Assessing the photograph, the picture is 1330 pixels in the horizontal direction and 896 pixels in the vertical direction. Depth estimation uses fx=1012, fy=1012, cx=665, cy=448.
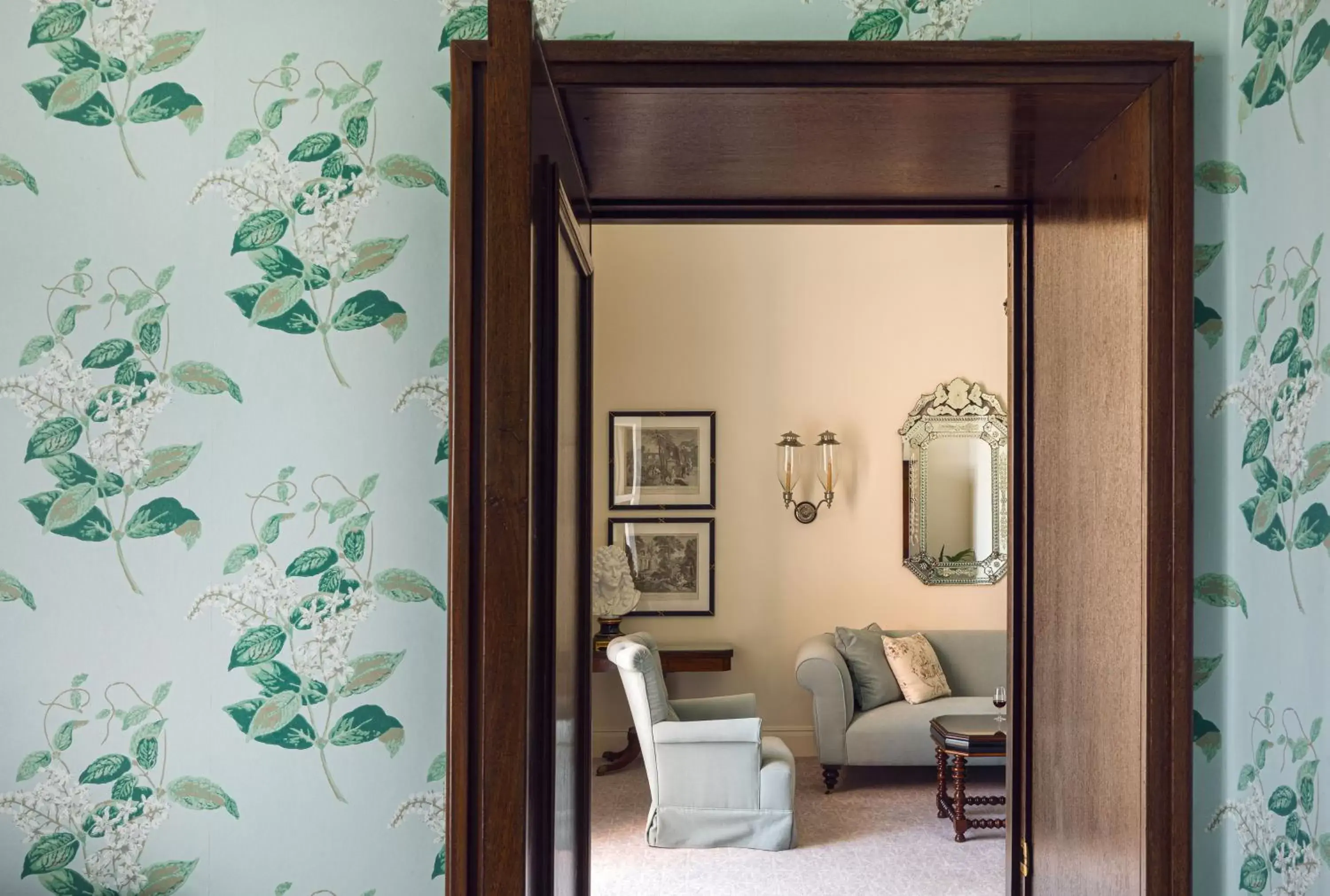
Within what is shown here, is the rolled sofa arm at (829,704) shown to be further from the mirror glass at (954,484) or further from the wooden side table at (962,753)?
the mirror glass at (954,484)

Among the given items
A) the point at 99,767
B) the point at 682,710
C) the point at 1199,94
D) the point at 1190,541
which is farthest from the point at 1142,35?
the point at 682,710

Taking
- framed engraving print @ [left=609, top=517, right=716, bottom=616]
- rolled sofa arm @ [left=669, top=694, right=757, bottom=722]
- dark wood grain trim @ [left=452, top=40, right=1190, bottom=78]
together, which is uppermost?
dark wood grain trim @ [left=452, top=40, right=1190, bottom=78]

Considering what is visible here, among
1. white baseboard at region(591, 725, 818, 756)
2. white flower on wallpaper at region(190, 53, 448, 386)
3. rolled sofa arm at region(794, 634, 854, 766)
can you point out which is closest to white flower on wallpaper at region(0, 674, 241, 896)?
white flower on wallpaper at region(190, 53, 448, 386)

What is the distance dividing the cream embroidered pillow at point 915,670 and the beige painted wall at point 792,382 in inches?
19.7

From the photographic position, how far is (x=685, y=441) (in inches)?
225

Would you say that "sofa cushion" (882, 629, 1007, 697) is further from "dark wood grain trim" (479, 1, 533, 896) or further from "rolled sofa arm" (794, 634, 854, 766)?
"dark wood grain trim" (479, 1, 533, 896)

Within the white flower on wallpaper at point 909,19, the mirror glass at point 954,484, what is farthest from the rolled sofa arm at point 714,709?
the white flower on wallpaper at point 909,19

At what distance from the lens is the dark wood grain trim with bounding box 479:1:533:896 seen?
0.89 metres

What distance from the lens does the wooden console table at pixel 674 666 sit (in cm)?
536

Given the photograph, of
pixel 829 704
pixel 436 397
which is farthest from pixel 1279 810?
pixel 829 704

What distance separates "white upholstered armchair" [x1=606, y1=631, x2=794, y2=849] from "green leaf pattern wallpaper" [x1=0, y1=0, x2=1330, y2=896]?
2741mm

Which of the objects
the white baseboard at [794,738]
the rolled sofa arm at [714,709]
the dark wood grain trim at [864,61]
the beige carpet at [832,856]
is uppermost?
the dark wood grain trim at [864,61]

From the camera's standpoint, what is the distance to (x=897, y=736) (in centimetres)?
495

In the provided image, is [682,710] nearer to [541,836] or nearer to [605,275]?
[605,275]
